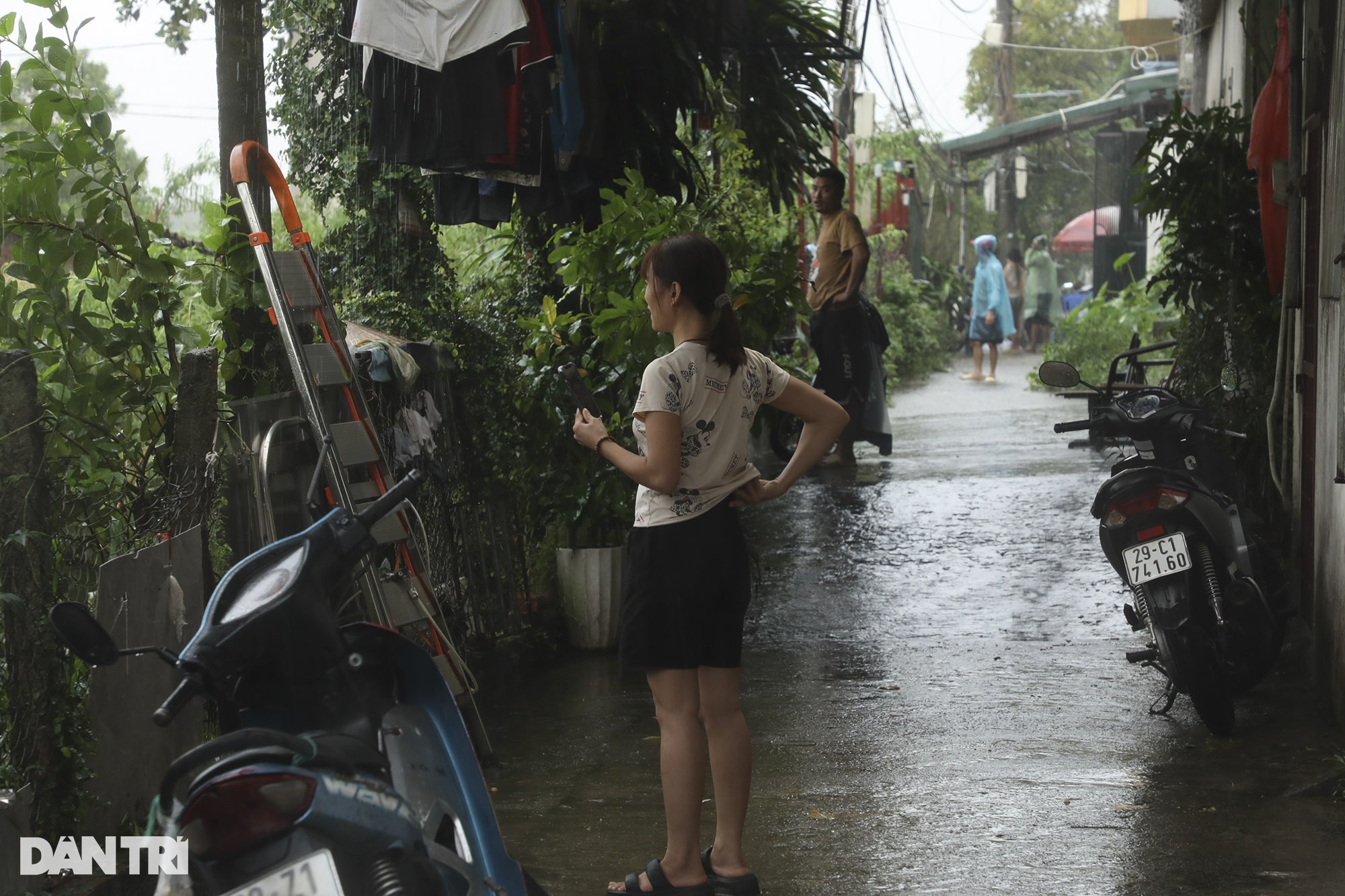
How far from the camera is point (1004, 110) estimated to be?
4278 cm

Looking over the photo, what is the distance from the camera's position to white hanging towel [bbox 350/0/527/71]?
5.81 meters

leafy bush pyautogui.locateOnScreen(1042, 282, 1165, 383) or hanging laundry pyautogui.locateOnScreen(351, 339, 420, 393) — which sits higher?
hanging laundry pyautogui.locateOnScreen(351, 339, 420, 393)

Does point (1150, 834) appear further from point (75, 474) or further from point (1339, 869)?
point (75, 474)

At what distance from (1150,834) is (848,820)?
91 centimetres

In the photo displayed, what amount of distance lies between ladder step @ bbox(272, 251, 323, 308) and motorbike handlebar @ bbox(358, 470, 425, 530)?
1.90 meters

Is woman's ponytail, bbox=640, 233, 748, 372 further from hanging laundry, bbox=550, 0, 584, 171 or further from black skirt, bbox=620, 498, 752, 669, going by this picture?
hanging laundry, bbox=550, 0, 584, 171

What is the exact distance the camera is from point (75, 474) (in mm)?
3938

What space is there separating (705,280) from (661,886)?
167cm

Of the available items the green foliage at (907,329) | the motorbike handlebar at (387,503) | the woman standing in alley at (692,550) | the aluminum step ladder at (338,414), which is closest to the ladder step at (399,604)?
the aluminum step ladder at (338,414)

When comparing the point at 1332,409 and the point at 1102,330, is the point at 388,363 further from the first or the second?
the point at 1102,330

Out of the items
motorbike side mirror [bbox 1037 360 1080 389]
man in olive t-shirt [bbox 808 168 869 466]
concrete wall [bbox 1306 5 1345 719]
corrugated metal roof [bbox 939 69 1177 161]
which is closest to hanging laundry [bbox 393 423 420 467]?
motorbike side mirror [bbox 1037 360 1080 389]

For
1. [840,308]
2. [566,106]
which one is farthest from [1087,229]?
[566,106]

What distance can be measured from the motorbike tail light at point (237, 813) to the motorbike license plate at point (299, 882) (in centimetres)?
6

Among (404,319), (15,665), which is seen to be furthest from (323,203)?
(15,665)
